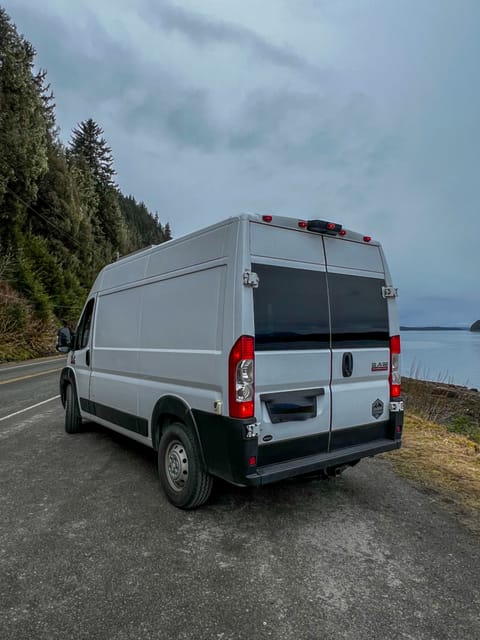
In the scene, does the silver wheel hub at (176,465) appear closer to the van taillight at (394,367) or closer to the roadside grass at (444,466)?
the van taillight at (394,367)

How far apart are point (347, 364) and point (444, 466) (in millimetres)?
2401

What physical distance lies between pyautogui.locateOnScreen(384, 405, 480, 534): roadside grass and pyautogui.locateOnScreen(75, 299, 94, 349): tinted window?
463cm

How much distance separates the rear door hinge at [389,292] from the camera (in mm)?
4334

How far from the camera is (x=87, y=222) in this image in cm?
3997

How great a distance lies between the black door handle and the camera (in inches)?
153

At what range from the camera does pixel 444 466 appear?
512 cm

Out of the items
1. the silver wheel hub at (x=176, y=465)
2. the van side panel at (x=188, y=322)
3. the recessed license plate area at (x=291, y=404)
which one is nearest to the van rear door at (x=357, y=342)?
the recessed license plate area at (x=291, y=404)

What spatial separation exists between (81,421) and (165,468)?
311cm

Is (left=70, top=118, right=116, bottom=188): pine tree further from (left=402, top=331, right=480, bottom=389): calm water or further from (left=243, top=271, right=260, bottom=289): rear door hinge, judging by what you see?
(left=243, top=271, right=260, bottom=289): rear door hinge

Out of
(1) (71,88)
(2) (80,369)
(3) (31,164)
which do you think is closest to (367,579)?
(2) (80,369)

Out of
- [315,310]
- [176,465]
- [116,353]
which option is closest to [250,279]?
[315,310]

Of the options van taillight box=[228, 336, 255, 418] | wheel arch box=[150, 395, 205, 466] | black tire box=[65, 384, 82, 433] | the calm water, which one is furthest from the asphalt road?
the calm water

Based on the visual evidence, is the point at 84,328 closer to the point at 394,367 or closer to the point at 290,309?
the point at 290,309

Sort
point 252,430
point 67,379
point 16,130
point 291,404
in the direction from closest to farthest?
point 252,430 < point 291,404 < point 67,379 < point 16,130
